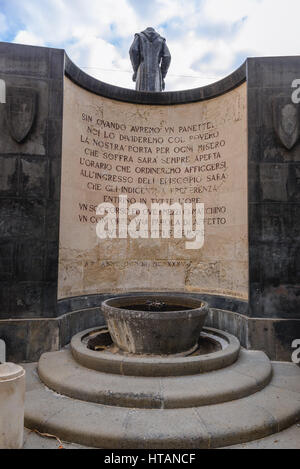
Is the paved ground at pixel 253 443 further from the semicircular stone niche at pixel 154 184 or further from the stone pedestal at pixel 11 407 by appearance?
the semicircular stone niche at pixel 154 184

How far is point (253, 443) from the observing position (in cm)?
315

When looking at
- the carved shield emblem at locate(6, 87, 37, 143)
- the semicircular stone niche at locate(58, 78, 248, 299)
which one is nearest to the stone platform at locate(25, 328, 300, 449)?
the semicircular stone niche at locate(58, 78, 248, 299)

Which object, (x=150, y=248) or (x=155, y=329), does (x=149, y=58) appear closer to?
(x=150, y=248)

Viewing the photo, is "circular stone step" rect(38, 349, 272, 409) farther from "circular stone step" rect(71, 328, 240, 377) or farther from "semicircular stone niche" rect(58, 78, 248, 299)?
"semicircular stone niche" rect(58, 78, 248, 299)

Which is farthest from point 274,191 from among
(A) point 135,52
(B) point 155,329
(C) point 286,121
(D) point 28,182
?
(A) point 135,52

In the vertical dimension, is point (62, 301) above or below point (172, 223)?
below

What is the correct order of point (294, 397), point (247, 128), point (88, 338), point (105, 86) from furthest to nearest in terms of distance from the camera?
point (105, 86)
point (247, 128)
point (88, 338)
point (294, 397)

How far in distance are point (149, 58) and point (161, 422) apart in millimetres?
9043

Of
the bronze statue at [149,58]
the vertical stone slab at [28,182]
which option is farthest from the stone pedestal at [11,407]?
the bronze statue at [149,58]

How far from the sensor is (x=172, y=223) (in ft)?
24.8

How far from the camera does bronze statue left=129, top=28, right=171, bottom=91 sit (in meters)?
8.58
